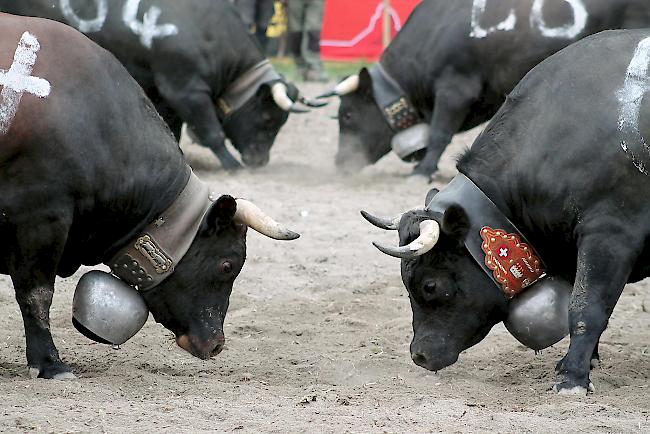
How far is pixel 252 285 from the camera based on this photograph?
24.1ft

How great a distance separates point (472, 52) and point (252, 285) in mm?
3210

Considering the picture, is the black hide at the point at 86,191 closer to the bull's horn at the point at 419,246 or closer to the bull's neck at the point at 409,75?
the bull's horn at the point at 419,246

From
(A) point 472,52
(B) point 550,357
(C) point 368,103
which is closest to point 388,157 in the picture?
(C) point 368,103

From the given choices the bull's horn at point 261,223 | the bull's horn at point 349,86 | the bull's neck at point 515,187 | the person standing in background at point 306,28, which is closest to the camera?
the bull's neck at point 515,187

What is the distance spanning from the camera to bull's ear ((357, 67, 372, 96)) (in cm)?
1038

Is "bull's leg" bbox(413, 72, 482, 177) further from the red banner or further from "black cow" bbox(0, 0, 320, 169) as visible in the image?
the red banner

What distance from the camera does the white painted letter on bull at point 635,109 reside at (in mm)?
5168

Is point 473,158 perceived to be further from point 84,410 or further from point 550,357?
point 84,410

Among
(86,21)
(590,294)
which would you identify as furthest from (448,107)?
(590,294)

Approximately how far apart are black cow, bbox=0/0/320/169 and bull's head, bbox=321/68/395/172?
1.70 ft

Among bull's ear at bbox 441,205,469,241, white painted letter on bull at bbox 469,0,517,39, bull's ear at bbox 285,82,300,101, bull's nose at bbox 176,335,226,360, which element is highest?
bull's ear at bbox 441,205,469,241

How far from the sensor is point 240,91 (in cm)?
1069

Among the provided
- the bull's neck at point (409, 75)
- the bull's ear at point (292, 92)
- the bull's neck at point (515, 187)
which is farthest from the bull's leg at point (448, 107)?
the bull's neck at point (515, 187)

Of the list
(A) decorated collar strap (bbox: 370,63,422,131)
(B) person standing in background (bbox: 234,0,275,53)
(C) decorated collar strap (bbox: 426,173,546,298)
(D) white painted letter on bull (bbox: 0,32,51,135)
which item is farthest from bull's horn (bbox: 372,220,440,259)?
(B) person standing in background (bbox: 234,0,275,53)
